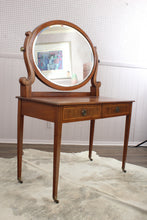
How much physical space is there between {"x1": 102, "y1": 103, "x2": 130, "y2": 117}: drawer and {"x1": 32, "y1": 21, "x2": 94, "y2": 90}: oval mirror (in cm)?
40

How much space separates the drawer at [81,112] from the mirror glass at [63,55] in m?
0.43

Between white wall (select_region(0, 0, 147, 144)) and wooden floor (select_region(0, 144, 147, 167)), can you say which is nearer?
wooden floor (select_region(0, 144, 147, 167))

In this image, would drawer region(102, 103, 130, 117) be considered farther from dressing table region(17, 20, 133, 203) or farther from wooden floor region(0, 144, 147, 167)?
wooden floor region(0, 144, 147, 167)

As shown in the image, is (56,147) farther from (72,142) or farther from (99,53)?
(99,53)

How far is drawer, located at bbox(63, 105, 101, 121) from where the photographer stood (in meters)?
1.64

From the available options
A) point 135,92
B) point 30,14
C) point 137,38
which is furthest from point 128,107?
point 30,14

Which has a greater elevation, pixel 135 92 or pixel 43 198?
pixel 135 92

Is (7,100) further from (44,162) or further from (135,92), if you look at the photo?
(135,92)

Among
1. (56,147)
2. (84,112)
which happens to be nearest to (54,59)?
(84,112)

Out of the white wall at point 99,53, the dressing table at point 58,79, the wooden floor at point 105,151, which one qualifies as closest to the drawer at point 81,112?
the dressing table at point 58,79

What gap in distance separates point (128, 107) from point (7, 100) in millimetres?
1619

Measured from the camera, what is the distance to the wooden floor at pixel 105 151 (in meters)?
2.70

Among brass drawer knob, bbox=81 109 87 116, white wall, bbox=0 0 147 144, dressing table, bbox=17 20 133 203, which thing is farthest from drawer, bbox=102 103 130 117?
white wall, bbox=0 0 147 144

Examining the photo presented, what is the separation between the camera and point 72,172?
2.21 metres
